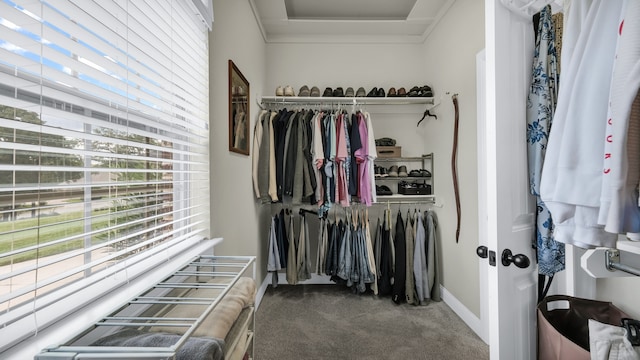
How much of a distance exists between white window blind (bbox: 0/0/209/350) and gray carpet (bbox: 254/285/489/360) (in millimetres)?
1269

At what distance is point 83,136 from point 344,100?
2.39m

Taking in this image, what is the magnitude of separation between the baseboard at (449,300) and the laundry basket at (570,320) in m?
1.20

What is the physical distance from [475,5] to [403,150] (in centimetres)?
143

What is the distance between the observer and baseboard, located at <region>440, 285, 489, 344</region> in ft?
6.42

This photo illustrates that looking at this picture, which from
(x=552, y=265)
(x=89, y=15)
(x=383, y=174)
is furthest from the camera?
(x=383, y=174)

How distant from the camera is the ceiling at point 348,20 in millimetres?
2482

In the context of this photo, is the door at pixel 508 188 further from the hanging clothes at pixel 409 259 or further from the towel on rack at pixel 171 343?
the hanging clothes at pixel 409 259

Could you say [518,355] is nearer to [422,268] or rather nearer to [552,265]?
[552,265]

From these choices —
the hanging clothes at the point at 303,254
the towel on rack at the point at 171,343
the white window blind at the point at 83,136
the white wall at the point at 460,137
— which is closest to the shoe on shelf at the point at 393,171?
the white wall at the point at 460,137

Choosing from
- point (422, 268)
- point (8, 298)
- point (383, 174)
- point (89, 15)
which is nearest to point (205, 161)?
point (89, 15)

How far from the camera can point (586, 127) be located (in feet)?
2.05

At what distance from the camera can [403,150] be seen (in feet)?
9.72

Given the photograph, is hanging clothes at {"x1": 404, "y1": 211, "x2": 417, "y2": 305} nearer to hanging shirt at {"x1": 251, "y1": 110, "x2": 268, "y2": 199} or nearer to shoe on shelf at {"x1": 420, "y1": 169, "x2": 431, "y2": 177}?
shoe on shelf at {"x1": 420, "y1": 169, "x2": 431, "y2": 177}

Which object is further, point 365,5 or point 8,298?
point 365,5
